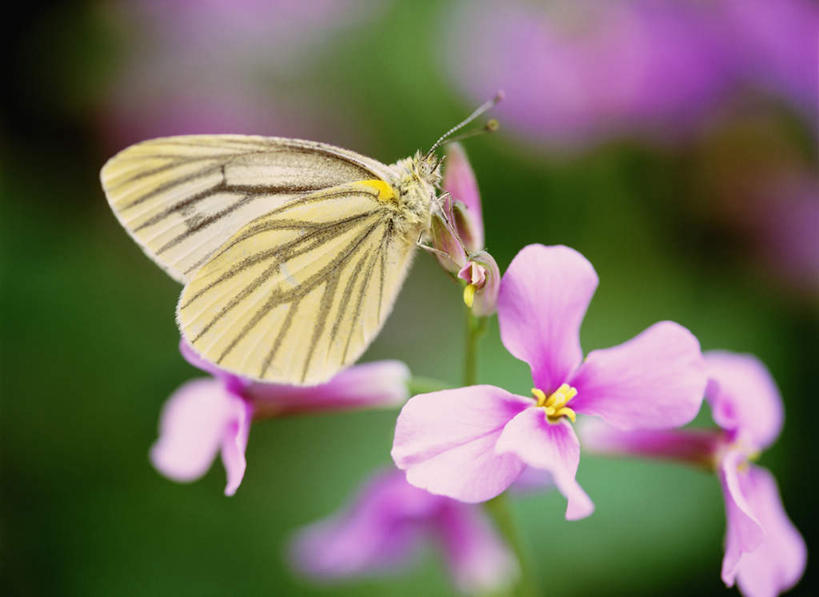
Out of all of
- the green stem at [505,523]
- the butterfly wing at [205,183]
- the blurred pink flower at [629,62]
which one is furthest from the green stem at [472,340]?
the blurred pink flower at [629,62]

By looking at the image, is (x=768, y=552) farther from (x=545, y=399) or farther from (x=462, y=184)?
(x=462, y=184)

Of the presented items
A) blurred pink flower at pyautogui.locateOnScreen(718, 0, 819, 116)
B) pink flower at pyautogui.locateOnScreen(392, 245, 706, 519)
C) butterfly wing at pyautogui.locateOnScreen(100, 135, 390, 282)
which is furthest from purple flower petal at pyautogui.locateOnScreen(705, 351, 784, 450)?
blurred pink flower at pyautogui.locateOnScreen(718, 0, 819, 116)

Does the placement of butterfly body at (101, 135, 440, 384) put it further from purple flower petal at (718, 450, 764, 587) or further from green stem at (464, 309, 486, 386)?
purple flower petal at (718, 450, 764, 587)

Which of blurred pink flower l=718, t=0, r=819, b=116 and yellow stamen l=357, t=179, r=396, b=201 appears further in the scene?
blurred pink flower l=718, t=0, r=819, b=116

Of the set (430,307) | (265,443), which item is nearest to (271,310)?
(265,443)

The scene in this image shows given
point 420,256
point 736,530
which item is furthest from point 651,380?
point 420,256

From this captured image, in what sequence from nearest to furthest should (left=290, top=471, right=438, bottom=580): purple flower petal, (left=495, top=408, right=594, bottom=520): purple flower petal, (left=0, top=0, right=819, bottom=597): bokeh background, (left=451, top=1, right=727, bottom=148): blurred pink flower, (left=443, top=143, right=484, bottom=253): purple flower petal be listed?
(left=495, top=408, right=594, bottom=520): purple flower petal
(left=443, top=143, right=484, bottom=253): purple flower petal
(left=290, top=471, right=438, bottom=580): purple flower petal
(left=0, top=0, right=819, bottom=597): bokeh background
(left=451, top=1, right=727, bottom=148): blurred pink flower
